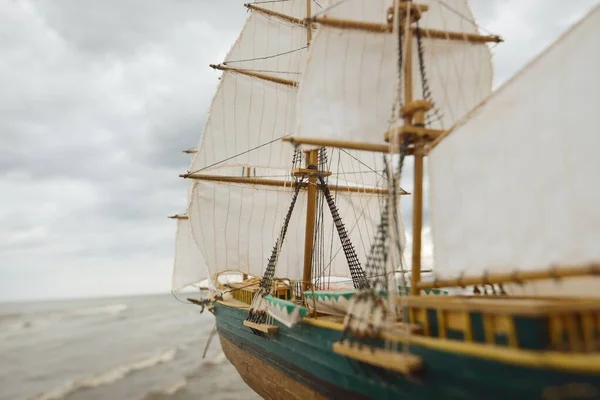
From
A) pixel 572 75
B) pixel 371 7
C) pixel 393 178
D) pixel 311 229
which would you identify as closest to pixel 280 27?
pixel 371 7

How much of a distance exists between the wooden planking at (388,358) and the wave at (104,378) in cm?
1423

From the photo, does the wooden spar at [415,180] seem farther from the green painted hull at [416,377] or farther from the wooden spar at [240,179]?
the wooden spar at [240,179]

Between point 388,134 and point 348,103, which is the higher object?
point 348,103

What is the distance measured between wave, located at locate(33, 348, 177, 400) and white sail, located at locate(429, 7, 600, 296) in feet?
52.6

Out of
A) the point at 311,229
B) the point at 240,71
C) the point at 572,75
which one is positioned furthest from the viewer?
the point at 240,71

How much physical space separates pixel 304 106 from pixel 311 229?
551 centimetres

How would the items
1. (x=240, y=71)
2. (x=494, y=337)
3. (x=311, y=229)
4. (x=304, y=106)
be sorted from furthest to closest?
1. (x=240, y=71)
2. (x=311, y=229)
3. (x=304, y=106)
4. (x=494, y=337)

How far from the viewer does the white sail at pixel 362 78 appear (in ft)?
26.9

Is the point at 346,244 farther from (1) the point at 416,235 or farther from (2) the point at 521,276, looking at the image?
(2) the point at 521,276

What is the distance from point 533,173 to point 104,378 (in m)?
19.0

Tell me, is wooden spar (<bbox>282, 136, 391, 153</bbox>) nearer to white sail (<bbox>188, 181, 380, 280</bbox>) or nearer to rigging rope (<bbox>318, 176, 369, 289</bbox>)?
rigging rope (<bbox>318, 176, 369, 289</bbox>)

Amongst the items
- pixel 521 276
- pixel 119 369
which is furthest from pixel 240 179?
pixel 119 369

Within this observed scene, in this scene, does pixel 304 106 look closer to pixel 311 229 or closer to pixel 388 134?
pixel 388 134

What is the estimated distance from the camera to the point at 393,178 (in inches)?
270
